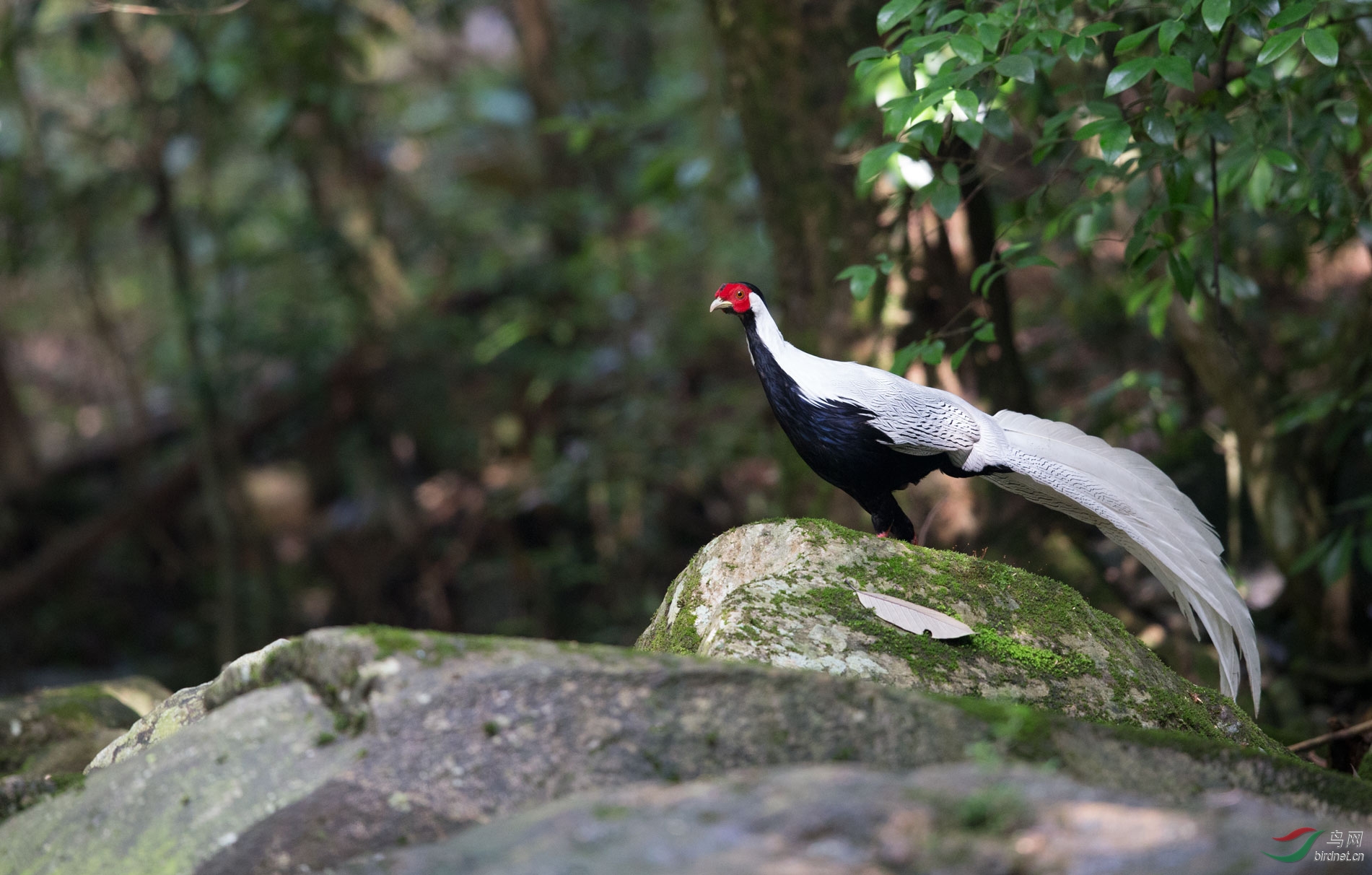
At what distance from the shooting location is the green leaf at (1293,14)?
2879mm

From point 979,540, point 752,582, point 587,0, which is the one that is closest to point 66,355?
point 587,0

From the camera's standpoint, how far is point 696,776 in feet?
6.44

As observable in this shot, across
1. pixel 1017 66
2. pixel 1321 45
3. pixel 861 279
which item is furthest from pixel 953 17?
pixel 1321 45

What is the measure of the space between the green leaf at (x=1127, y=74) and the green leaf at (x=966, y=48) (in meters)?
0.39

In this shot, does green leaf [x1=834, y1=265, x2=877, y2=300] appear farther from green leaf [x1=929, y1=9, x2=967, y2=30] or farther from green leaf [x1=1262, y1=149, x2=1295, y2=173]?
green leaf [x1=1262, y1=149, x2=1295, y2=173]

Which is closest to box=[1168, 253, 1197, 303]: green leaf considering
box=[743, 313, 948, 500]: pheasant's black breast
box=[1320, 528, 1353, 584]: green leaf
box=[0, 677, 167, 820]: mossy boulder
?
box=[743, 313, 948, 500]: pheasant's black breast

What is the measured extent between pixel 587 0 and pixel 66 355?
8752 millimetres

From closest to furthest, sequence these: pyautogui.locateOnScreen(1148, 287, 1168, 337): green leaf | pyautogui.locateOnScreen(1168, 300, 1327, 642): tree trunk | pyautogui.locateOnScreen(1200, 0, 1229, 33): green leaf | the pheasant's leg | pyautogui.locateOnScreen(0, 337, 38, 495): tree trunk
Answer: pyautogui.locateOnScreen(1200, 0, 1229, 33): green leaf → the pheasant's leg → pyautogui.locateOnScreen(1148, 287, 1168, 337): green leaf → pyautogui.locateOnScreen(1168, 300, 1327, 642): tree trunk → pyautogui.locateOnScreen(0, 337, 38, 495): tree trunk

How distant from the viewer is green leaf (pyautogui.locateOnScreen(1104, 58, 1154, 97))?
294 centimetres

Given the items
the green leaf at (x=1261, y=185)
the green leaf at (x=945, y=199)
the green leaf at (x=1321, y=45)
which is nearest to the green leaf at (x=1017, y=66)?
the green leaf at (x=945, y=199)

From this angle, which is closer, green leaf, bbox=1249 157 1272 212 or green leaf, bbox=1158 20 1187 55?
green leaf, bbox=1158 20 1187 55

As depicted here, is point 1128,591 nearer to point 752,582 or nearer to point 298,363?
point 752,582
